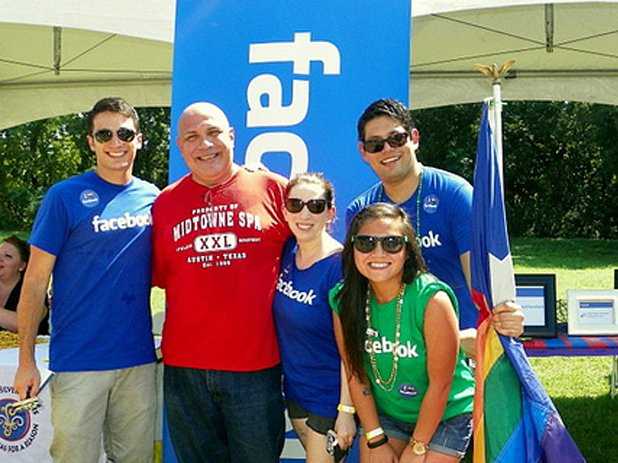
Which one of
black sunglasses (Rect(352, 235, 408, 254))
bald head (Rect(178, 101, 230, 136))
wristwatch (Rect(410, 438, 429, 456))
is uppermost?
bald head (Rect(178, 101, 230, 136))

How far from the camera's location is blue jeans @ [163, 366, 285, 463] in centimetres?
230

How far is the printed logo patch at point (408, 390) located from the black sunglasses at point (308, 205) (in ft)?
1.82

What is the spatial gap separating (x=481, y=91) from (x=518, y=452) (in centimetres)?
432

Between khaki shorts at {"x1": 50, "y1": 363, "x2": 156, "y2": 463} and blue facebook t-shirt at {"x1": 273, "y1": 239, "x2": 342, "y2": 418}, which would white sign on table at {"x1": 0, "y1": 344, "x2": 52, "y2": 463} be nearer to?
khaki shorts at {"x1": 50, "y1": 363, "x2": 156, "y2": 463}

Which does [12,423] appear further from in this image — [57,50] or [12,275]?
[57,50]

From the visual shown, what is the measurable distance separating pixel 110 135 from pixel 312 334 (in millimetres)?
926

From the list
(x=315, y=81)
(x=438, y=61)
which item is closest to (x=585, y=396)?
(x=438, y=61)

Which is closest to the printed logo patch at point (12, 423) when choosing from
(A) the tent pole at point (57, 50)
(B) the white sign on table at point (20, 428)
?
(B) the white sign on table at point (20, 428)

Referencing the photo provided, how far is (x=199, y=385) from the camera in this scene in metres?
2.32

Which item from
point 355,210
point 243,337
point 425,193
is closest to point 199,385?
point 243,337

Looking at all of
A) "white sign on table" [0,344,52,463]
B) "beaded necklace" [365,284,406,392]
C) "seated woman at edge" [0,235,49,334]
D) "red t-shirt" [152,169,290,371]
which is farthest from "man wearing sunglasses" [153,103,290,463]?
"seated woman at edge" [0,235,49,334]

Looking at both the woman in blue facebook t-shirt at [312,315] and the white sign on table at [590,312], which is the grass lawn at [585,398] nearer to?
the white sign on table at [590,312]

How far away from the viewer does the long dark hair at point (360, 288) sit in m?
2.07

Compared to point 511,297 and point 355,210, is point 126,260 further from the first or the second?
point 511,297
